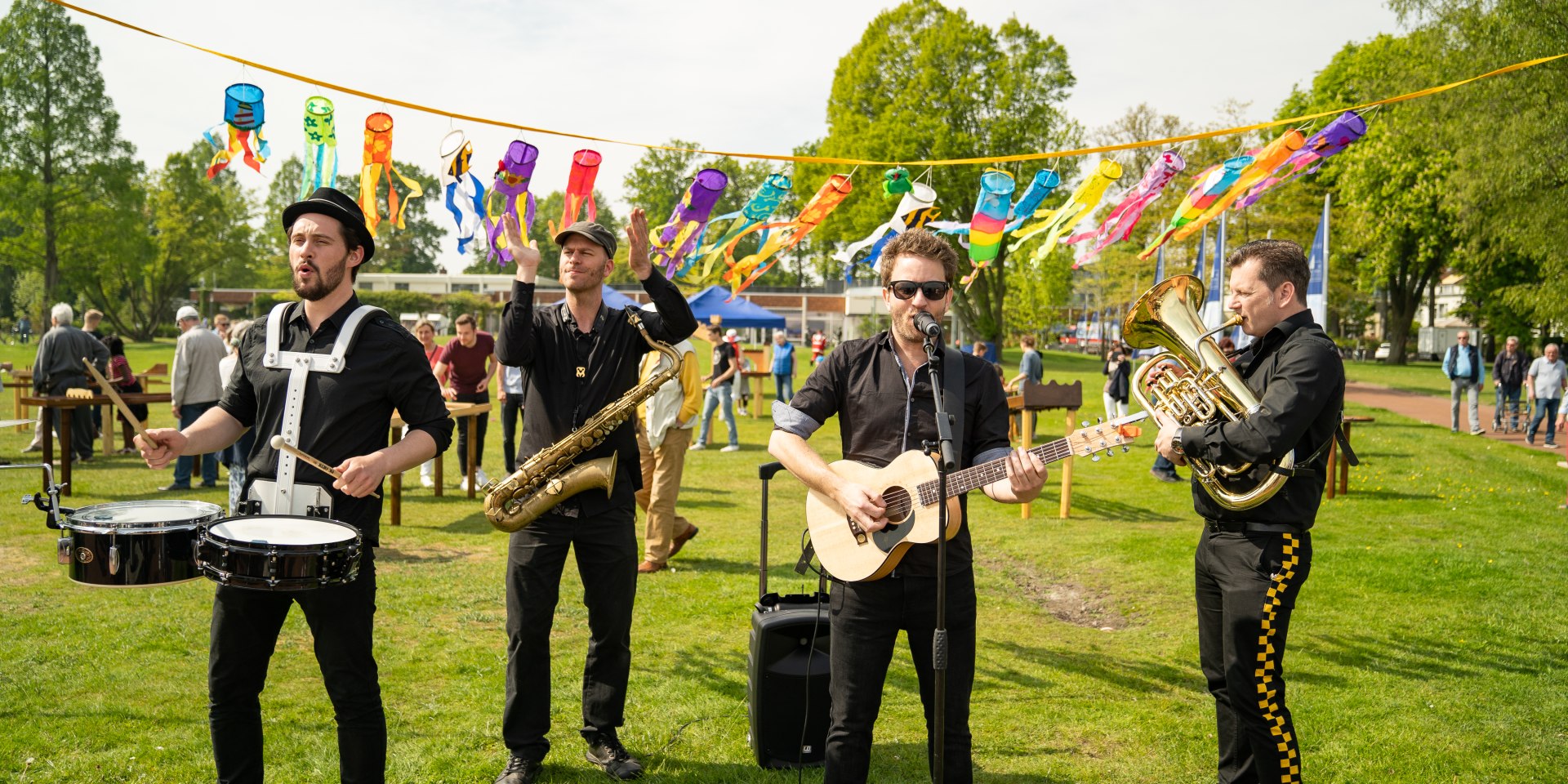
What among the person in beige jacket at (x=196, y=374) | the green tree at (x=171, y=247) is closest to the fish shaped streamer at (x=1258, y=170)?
the person in beige jacket at (x=196, y=374)

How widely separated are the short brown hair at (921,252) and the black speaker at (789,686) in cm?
177

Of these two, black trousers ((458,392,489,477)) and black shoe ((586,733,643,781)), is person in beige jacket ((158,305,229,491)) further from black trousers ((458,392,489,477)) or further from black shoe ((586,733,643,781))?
black shoe ((586,733,643,781))

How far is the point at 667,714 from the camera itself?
17.5 feet

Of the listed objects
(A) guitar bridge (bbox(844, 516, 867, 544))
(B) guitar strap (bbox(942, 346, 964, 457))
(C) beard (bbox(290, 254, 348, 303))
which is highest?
(C) beard (bbox(290, 254, 348, 303))

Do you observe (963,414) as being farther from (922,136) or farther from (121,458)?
(922,136)

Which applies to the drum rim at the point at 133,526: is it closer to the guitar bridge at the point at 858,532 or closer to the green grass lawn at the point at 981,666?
the green grass lawn at the point at 981,666

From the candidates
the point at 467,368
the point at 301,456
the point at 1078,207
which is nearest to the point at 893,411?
the point at 301,456

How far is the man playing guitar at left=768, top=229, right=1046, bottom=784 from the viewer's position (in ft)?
11.2

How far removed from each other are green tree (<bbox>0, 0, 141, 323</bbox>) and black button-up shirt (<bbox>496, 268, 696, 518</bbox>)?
52498 mm

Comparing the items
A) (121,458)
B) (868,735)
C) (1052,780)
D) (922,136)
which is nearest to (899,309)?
(868,735)

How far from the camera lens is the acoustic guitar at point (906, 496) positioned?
11.1ft

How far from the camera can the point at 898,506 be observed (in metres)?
3.45

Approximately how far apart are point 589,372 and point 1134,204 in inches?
203

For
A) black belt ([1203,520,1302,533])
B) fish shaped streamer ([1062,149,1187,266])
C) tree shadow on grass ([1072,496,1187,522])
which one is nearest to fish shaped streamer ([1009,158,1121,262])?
fish shaped streamer ([1062,149,1187,266])
